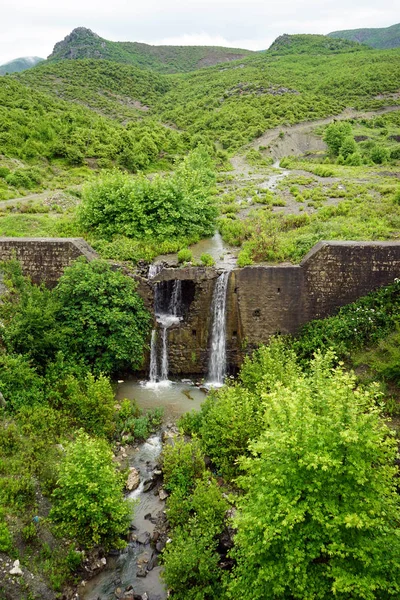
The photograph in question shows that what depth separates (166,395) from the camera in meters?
15.0

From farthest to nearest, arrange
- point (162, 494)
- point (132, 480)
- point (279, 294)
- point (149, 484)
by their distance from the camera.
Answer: point (279, 294)
point (132, 480)
point (149, 484)
point (162, 494)

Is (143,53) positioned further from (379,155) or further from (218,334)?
(218,334)

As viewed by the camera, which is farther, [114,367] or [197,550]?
[114,367]

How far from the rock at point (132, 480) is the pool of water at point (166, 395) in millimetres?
2449

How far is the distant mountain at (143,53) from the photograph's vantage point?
111 m

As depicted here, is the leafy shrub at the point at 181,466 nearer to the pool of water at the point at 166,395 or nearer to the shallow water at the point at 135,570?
the shallow water at the point at 135,570

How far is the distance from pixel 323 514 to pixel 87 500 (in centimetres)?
445

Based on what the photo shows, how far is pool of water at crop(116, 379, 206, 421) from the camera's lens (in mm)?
14203

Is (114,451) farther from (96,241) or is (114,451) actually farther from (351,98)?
(351,98)

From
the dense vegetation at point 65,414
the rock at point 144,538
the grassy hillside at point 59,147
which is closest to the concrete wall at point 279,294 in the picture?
the dense vegetation at point 65,414

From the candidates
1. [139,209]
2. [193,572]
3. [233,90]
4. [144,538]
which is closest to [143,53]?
[233,90]

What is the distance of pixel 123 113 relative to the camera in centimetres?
6512

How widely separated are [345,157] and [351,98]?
3101 cm

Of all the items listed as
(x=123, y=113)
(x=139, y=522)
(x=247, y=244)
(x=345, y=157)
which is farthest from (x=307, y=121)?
(x=139, y=522)
